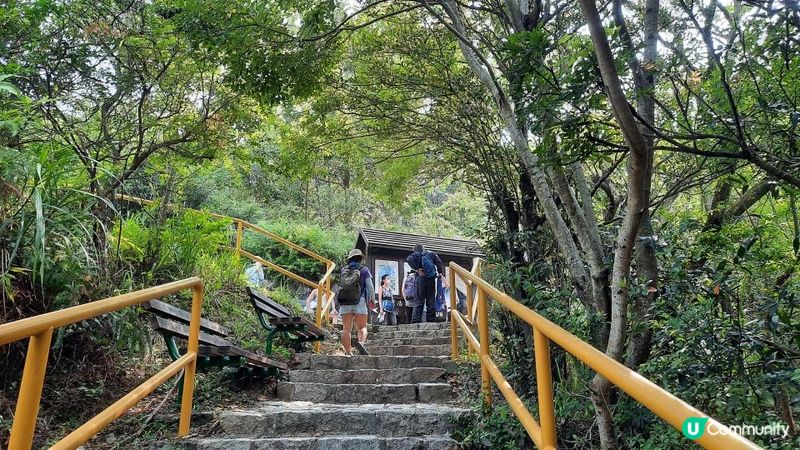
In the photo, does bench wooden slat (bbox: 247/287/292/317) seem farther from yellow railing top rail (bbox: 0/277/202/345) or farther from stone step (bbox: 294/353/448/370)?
yellow railing top rail (bbox: 0/277/202/345)

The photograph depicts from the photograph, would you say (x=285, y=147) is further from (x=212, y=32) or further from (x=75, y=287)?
(x=75, y=287)

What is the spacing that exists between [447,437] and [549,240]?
1.69 meters

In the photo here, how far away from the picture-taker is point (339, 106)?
568cm

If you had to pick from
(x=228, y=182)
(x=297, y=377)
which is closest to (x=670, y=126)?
(x=297, y=377)

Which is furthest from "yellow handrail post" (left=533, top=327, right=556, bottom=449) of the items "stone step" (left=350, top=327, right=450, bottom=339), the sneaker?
"stone step" (left=350, top=327, right=450, bottom=339)

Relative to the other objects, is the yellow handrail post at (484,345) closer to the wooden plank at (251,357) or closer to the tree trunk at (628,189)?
the tree trunk at (628,189)

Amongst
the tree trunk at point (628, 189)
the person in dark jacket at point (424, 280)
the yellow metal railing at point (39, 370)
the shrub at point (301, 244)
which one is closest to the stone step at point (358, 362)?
the yellow metal railing at point (39, 370)

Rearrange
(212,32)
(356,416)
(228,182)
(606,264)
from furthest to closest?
(228,182), (212,32), (356,416), (606,264)

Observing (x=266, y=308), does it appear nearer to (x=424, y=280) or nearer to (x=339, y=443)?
(x=339, y=443)

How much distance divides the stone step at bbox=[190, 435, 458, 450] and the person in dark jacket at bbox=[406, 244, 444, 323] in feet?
18.8

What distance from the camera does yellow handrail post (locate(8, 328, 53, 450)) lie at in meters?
1.66

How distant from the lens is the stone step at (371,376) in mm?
4488

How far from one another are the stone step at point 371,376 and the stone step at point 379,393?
30cm

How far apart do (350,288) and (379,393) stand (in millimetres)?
2363
